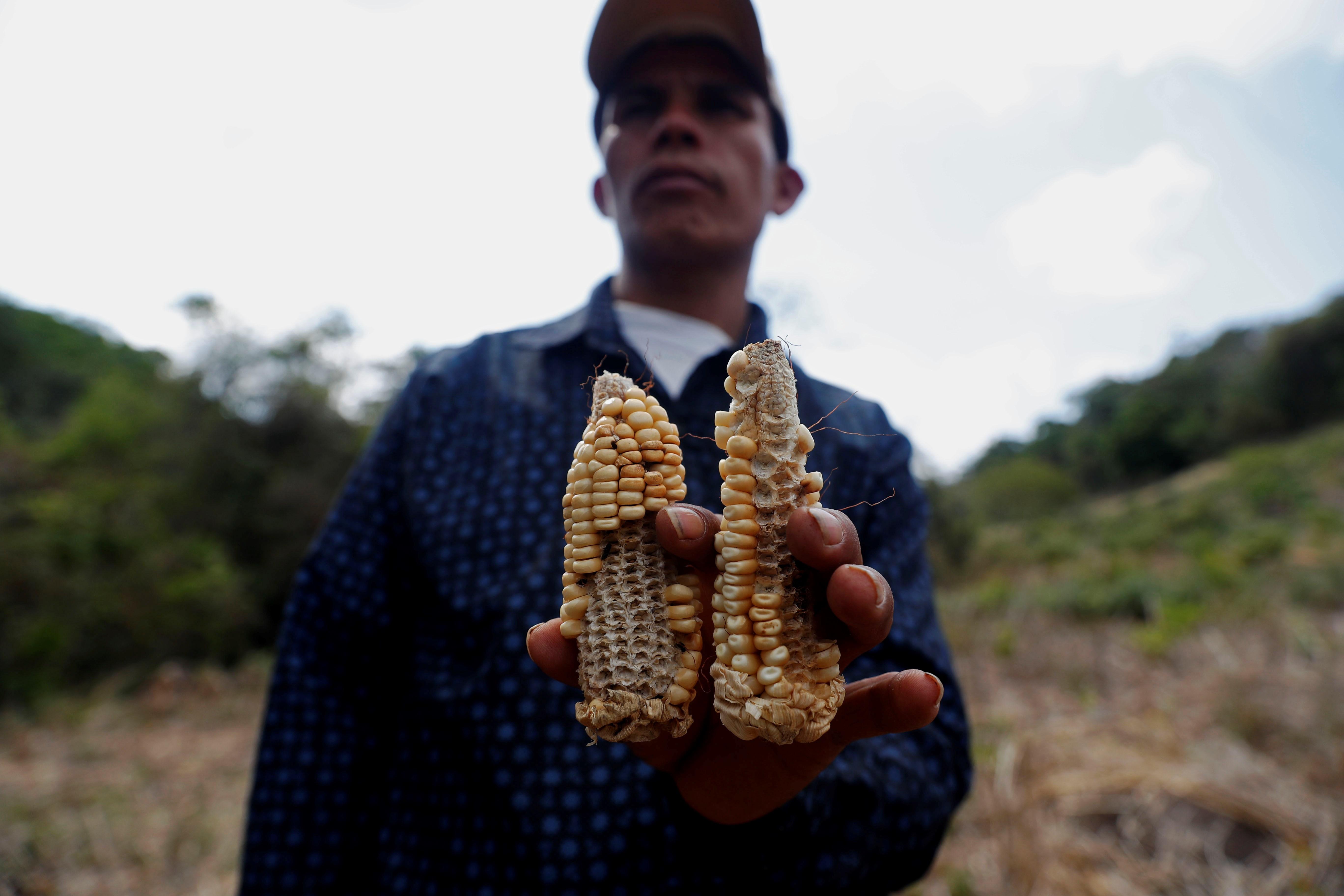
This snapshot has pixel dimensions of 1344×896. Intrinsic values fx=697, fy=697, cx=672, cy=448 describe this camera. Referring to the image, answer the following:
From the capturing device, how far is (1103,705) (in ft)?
18.2

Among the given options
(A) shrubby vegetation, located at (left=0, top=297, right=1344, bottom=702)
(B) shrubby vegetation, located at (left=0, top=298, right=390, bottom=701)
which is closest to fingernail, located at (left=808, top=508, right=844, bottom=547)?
(A) shrubby vegetation, located at (left=0, top=297, right=1344, bottom=702)

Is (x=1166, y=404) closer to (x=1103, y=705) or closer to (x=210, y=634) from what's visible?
(x=1103, y=705)

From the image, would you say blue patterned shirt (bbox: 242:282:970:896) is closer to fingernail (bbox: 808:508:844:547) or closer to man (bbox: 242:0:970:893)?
man (bbox: 242:0:970:893)

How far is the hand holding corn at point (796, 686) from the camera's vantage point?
0.76 m

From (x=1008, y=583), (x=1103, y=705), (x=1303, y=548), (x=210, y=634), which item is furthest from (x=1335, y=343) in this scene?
(x=210, y=634)

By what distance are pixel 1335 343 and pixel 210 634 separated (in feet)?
112

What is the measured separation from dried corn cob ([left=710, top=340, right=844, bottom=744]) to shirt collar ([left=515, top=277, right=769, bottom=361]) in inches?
32.0

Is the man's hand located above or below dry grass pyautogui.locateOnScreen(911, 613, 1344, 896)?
above

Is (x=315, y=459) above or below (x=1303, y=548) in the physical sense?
above

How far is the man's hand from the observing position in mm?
756

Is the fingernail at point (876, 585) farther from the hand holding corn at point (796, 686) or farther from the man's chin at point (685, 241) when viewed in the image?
the man's chin at point (685, 241)

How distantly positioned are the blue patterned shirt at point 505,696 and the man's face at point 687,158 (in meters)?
0.27

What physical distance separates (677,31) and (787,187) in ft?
1.81

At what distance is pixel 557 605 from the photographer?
5.06ft
